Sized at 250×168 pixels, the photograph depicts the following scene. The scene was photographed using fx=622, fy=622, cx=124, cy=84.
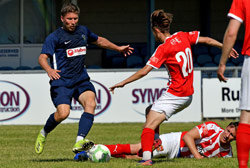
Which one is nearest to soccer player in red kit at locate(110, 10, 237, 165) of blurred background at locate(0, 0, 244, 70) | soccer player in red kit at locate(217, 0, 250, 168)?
soccer player in red kit at locate(217, 0, 250, 168)

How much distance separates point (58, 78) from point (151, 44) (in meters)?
10.4

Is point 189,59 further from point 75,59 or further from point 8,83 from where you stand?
point 8,83

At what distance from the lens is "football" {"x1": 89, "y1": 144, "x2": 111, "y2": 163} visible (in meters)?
7.53

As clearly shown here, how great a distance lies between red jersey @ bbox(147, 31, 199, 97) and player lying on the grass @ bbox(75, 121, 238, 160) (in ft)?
2.71

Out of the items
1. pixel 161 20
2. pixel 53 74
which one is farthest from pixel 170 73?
pixel 53 74

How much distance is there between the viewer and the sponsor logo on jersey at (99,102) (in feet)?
47.0

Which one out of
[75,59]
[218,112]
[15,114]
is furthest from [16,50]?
[75,59]

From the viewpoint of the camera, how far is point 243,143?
537cm

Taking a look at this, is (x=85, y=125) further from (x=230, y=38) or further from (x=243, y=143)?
(x=230, y=38)

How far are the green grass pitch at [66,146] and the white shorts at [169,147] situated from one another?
0.12 metres

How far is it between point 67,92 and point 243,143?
2992 millimetres

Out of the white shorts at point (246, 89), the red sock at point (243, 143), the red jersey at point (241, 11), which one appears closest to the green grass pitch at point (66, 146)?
the red sock at point (243, 143)

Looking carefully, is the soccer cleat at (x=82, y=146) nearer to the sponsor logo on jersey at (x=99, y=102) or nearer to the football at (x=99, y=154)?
the football at (x=99, y=154)

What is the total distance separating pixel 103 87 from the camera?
1441cm
